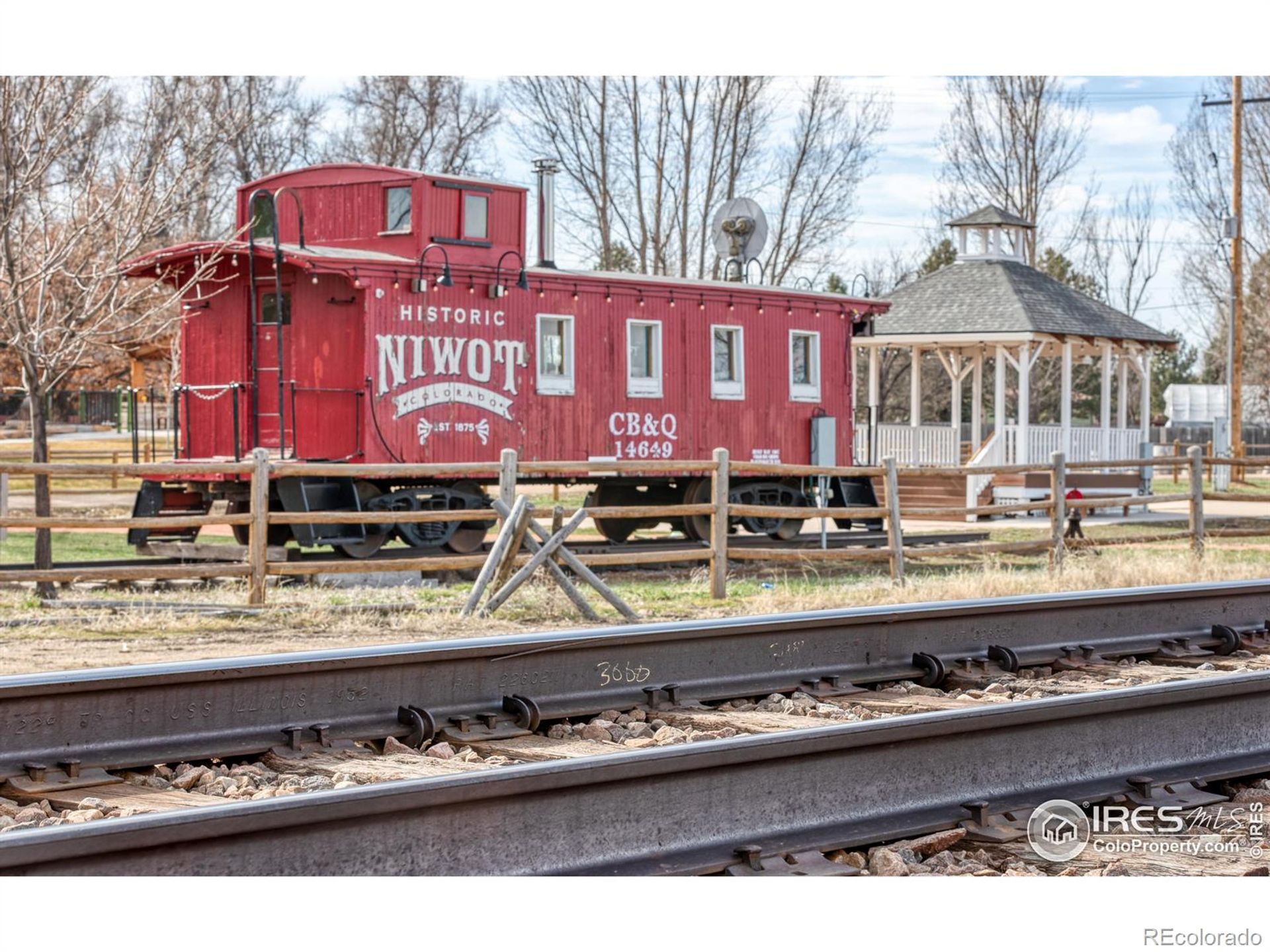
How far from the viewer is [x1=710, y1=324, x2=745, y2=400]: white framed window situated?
20922 millimetres

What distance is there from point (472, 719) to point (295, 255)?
439 inches

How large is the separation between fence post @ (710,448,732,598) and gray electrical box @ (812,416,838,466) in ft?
27.0

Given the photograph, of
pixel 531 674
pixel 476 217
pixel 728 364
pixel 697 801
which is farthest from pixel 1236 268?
pixel 697 801

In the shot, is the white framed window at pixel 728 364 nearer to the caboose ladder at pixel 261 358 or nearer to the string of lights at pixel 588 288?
the string of lights at pixel 588 288

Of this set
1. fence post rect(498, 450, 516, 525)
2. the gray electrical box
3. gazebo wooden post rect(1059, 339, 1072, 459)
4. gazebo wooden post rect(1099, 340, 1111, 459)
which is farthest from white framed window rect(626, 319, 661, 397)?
gazebo wooden post rect(1099, 340, 1111, 459)

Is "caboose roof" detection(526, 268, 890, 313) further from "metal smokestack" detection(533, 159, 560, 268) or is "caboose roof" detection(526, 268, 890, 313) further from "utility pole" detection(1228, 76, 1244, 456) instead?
"utility pole" detection(1228, 76, 1244, 456)

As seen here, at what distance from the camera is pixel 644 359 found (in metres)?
20.1

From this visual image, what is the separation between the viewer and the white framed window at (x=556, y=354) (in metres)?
19.1

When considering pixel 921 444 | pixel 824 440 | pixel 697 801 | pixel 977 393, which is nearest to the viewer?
pixel 697 801

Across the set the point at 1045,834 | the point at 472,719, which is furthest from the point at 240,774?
the point at 1045,834

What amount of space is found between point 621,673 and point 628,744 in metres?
0.97

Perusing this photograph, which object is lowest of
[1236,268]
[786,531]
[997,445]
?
[786,531]

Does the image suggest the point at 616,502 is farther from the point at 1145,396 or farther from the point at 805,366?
the point at 1145,396

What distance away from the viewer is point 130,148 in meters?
28.9
